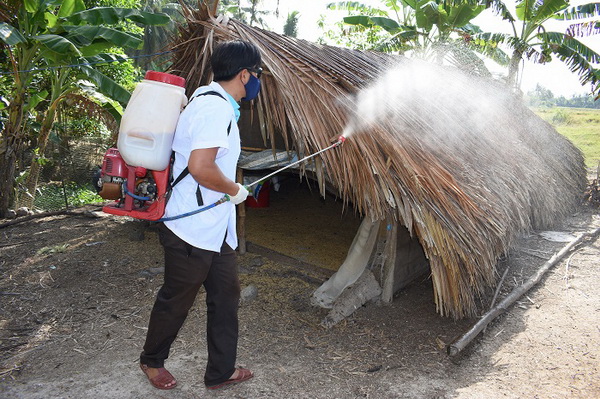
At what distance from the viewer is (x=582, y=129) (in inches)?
901

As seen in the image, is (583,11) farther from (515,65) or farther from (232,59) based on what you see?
(232,59)

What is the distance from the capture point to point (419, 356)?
11.6 feet

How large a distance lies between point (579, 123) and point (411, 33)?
15.6 metres

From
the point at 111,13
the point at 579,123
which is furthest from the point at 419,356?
the point at 579,123

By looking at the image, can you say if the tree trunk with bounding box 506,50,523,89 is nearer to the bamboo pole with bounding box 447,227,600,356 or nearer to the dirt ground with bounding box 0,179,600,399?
the bamboo pole with bounding box 447,227,600,356

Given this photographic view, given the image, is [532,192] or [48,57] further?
[48,57]

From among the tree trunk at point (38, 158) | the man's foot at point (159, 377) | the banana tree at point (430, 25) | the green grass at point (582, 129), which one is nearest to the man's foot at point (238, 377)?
the man's foot at point (159, 377)

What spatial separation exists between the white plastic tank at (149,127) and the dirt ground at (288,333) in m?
1.44

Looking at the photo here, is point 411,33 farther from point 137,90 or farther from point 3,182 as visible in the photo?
point 137,90

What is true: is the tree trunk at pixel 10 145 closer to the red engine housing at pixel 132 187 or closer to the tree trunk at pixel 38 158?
the tree trunk at pixel 38 158

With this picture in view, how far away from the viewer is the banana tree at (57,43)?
5.83 metres

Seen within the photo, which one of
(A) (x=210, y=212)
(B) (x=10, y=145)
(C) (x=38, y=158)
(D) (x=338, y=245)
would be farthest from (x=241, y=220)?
(B) (x=10, y=145)

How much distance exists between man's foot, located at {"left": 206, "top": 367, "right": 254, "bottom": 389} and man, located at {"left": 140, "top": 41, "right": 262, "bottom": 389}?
0.12 meters

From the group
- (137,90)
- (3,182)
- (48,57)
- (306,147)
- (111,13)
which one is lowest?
(3,182)
